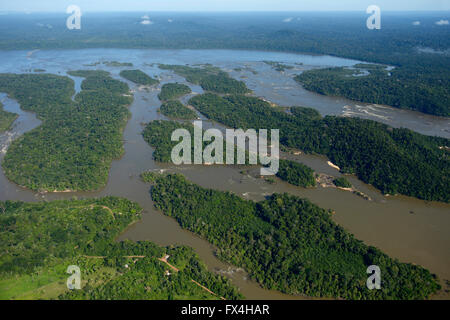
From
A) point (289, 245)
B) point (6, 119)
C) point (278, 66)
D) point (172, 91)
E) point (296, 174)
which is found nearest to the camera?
point (289, 245)

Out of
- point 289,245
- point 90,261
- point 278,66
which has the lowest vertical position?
point 90,261

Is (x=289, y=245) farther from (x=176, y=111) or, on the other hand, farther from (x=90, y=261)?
(x=176, y=111)

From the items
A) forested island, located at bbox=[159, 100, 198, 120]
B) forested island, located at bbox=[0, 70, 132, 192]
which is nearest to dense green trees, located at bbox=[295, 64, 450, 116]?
forested island, located at bbox=[159, 100, 198, 120]

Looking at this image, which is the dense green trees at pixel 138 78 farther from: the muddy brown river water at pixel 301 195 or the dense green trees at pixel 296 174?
the dense green trees at pixel 296 174

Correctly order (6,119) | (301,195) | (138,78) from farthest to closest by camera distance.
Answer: (138,78), (6,119), (301,195)

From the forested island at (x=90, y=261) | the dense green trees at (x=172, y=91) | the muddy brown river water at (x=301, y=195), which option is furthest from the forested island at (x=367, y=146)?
the forested island at (x=90, y=261)

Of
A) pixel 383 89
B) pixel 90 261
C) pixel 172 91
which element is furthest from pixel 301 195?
pixel 383 89
